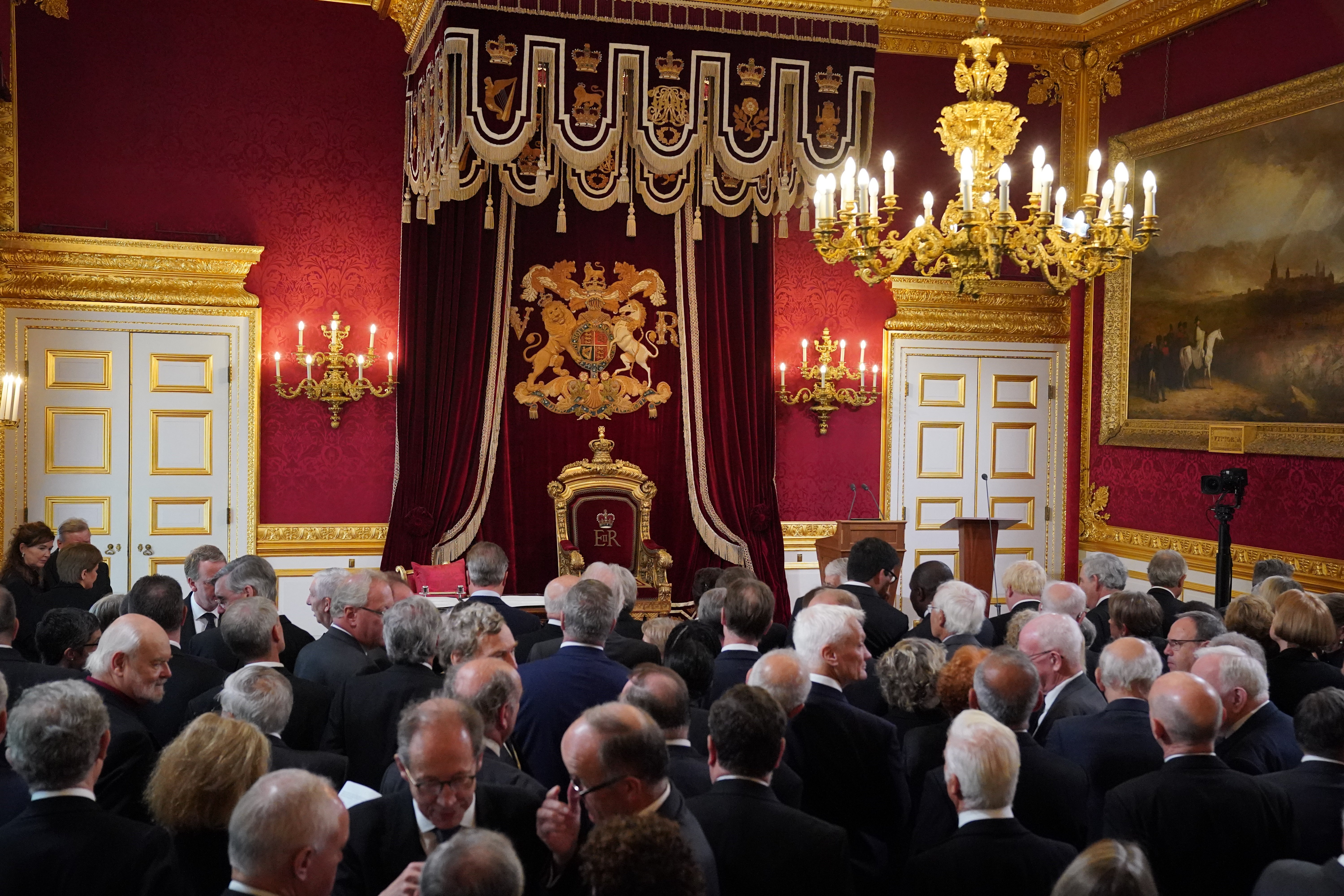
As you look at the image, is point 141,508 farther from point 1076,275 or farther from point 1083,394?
point 1083,394

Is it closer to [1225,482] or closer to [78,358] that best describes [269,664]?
[78,358]

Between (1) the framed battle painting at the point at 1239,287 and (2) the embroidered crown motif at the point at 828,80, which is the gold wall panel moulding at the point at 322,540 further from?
(1) the framed battle painting at the point at 1239,287

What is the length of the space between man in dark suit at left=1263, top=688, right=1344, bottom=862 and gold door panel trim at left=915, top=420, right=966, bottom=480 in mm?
7678

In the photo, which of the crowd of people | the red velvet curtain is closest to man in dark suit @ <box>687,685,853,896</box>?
the crowd of people

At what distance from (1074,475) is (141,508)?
8328mm

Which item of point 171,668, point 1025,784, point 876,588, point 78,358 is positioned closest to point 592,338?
point 78,358

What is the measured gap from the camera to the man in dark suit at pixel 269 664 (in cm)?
416

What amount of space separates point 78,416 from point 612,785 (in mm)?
8007

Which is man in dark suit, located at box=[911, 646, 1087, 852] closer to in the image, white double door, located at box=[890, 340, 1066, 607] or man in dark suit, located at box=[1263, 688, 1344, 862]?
man in dark suit, located at box=[1263, 688, 1344, 862]

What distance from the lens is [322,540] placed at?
9.80 m

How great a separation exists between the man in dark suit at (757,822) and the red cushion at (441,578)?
245 inches

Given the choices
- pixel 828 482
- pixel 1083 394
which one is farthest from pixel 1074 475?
pixel 828 482

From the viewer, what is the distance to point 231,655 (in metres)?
5.02

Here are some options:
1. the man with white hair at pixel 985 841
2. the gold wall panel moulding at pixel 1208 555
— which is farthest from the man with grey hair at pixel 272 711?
the gold wall panel moulding at pixel 1208 555
